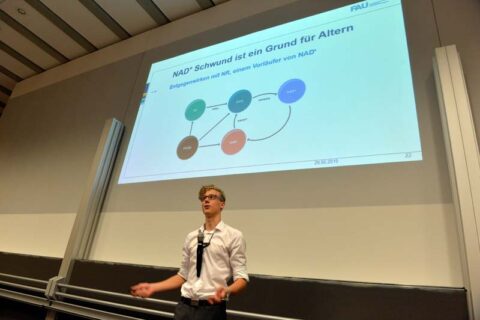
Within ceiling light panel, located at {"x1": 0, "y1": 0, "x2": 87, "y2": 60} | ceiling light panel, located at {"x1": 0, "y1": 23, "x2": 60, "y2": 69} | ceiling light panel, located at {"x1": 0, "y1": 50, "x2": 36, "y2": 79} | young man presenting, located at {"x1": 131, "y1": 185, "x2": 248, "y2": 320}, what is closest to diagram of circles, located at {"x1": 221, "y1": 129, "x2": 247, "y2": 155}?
young man presenting, located at {"x1": 131, "y1": 185, "x2": 248, "y2": 320}

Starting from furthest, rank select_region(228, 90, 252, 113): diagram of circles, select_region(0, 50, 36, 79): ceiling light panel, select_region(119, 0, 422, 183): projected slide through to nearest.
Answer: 1. select_region(0, 50, 36, 79): ceiling light panel
2. select_region(228, 90, 252, 113): diagram of circles
3. select_region(119, 0, 422, 183): projected slide

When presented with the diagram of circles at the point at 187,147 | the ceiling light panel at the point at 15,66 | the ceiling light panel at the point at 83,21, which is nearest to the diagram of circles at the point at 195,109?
the diagram of circles at the point at 187,147

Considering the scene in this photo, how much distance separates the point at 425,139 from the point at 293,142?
0.62 meters

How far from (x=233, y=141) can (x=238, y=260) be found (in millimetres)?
908

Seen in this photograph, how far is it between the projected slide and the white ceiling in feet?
2.67

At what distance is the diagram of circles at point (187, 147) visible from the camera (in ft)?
6.75

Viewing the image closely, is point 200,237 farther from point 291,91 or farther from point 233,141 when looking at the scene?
point 291,91

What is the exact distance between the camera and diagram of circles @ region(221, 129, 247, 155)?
1897 mm

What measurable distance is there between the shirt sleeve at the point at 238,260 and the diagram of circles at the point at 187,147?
976mm

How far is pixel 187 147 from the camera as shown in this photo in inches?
82.4

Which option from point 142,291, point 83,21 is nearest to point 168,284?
point 142,291

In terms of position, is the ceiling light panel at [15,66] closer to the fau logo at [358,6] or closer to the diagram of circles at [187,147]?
the diagram of circles at [187,147]

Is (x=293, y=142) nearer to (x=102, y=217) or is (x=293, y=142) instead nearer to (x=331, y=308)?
(x=331, y=308)

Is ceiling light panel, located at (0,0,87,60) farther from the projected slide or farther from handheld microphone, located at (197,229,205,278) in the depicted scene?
handheld microphone, located at (197,229,205,278)
